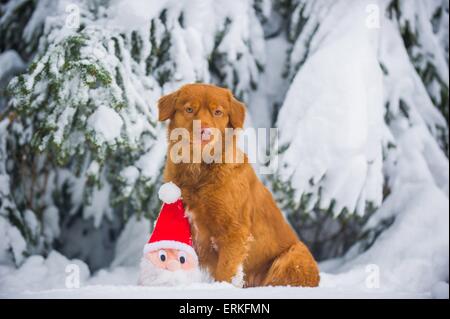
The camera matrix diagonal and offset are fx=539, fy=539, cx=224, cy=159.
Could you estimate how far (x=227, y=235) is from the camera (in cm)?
272

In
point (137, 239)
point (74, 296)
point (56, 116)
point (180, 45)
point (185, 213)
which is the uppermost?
point (180, 45)

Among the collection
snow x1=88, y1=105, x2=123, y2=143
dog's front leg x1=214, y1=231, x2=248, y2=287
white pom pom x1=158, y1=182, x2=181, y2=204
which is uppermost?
snow x1=88, y1=105, x2=123, y2=143

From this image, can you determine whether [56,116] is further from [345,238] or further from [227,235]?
[345,238]

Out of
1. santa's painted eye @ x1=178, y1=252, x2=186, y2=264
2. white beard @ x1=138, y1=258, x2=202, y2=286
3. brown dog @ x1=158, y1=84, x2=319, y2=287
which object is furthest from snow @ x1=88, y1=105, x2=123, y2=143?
santa's painted eye @ x1=178, y1=252, x2=186, y2=264

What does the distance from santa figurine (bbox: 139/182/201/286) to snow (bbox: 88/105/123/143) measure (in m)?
0.88

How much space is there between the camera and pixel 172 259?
271cm

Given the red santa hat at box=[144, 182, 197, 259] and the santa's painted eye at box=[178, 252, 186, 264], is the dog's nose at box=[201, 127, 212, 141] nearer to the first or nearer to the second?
the red santa hat at box=[144, 182, 197, 259]

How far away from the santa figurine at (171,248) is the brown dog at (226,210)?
0.06 metres

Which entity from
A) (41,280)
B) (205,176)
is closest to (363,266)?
(205,176)

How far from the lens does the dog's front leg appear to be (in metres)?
2.70

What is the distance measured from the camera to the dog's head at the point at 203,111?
2.61 m

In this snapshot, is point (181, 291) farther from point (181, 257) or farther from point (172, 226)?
point (172, 226)

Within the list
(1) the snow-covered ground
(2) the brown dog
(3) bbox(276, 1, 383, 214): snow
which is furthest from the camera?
(3) bbox(276, 1, 383, 214): snow

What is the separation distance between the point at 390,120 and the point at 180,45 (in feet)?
6.33
